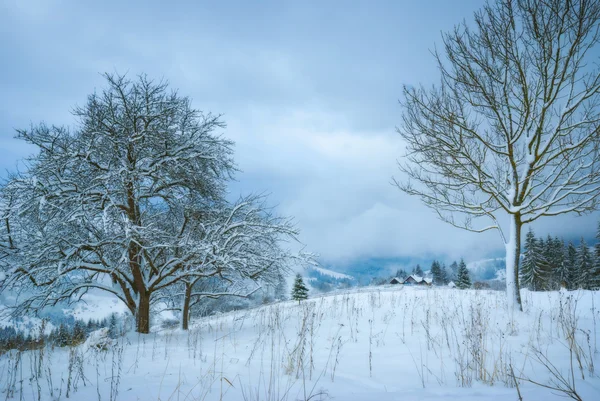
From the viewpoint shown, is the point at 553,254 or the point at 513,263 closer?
the point at 513,263

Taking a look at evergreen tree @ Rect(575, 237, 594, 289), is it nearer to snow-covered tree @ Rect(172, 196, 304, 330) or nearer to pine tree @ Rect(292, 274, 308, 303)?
pine tree @ Rect(292, 274, 308, 303)

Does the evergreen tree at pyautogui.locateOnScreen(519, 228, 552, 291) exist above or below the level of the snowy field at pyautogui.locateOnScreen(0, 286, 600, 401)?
below

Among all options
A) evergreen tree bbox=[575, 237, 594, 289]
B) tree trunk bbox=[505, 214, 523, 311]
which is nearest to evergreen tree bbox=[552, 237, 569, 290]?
evergreen tree bbox=[575, 237, 594, 289]

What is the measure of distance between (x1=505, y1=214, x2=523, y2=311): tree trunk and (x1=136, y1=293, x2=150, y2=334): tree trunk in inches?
358

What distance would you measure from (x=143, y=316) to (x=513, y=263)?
9.57 meters

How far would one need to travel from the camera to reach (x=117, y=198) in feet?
25.7

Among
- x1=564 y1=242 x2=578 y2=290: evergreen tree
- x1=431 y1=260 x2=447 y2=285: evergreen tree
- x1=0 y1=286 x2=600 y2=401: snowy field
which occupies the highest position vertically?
x1=0 y1=286 x2=600 y2=401: snowy field

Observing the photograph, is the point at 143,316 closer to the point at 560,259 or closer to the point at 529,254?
the point at 529,254

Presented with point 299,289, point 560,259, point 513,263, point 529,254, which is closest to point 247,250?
point 513,263

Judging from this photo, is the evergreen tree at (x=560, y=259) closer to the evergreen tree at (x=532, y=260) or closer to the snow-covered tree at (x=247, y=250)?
the evergreen tree at (x=532, y=260)

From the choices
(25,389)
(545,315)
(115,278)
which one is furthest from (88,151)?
(545,315)

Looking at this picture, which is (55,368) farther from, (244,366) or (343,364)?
(343,364)

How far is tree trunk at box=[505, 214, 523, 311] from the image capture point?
689cm

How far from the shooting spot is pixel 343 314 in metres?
7.91
